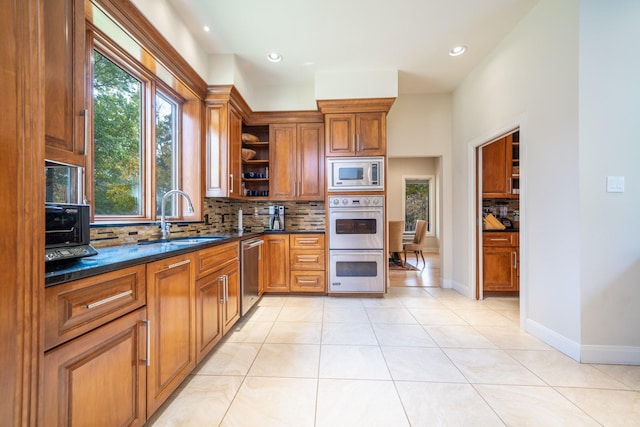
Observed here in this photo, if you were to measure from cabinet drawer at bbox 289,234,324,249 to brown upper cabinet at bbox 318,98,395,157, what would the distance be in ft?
3.52

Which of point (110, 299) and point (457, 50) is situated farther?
point (457, 50)

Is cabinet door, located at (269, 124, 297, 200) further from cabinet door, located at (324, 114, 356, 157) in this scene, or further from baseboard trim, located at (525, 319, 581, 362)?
baseboard trim, located at (525, 319, 581, 362)

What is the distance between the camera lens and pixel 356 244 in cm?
330

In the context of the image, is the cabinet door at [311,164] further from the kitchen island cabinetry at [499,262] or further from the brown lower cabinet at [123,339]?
the kitchen island cabinetry at [499,262]

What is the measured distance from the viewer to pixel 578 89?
6.04 ft

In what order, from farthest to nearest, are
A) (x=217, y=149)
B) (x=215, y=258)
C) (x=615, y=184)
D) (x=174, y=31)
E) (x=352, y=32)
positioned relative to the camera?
(x=217, y=149) < (x=352, y=32) < (x=174, y=31) < (x=215, y=258) < (x=615, y=184)

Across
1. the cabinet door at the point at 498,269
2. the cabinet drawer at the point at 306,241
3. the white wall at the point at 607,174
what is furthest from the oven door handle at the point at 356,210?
the white wall at the point at 607,174

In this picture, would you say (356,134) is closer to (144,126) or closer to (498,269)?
(144,126)

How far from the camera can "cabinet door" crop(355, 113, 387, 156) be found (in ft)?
10.7

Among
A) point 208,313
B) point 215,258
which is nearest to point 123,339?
point 208,313

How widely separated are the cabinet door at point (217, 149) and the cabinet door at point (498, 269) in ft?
11.1

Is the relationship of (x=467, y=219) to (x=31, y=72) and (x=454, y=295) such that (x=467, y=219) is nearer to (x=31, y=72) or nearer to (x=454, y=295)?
(x=454, y=295)

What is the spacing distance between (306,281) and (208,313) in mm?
1657

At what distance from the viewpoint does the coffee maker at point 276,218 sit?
12.1 feet
